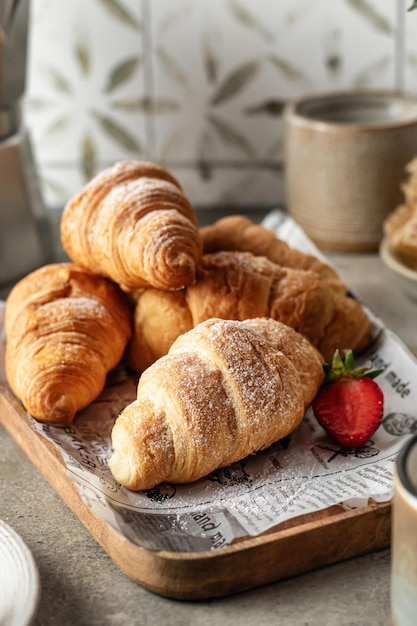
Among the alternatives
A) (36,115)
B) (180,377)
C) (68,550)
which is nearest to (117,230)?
(180,377)

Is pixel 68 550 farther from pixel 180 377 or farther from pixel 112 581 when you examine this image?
pixel 180 377

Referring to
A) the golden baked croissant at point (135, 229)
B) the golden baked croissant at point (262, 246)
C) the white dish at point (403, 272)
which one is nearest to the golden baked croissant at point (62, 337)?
the golden baked croissant at point (135, 229)

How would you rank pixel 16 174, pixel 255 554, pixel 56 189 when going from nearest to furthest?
1. pixel 255 554
2. pixel 16 174
3. pixel 56 189

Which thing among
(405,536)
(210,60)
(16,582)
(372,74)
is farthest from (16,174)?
(405,536)

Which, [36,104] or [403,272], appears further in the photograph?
[36,104]

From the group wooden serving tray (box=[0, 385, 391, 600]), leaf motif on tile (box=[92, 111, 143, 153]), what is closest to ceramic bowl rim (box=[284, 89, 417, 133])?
leaf motif on tile (box=[92, 111, 143, 153])

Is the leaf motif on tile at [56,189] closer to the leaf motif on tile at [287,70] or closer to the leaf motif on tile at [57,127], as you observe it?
the leaf motif on tile at [57,127]

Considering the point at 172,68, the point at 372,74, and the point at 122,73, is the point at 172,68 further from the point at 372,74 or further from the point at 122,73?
the point at 372,74
